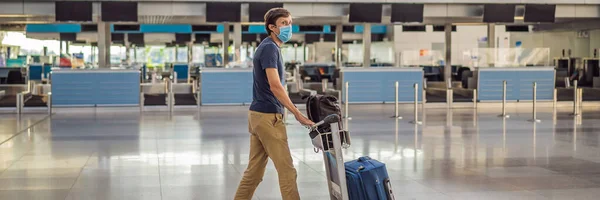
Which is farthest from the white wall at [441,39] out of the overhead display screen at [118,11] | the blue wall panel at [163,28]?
the overhead display screen at [118,11]

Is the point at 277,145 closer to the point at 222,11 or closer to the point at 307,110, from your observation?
the point at 307,110

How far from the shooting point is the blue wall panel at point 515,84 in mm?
22348

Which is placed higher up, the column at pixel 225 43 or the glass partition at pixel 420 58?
the column at pixel 225 43

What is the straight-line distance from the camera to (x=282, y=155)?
5.59 metres

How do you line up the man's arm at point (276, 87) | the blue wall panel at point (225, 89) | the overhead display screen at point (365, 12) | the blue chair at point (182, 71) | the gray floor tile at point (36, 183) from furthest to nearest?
the blue chair at point (182, 71) < the overhead display screen at point (365, 12) < the blue wall panel at point (225, 89) < the gray floor tile at point (36, 183) < the man's arm at point (276, 87)

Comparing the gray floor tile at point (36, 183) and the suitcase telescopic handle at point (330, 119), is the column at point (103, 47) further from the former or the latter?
the suitcase telescopic handle at point (330, 119)

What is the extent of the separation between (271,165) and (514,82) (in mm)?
14557

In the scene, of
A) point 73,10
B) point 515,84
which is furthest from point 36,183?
point 515,84

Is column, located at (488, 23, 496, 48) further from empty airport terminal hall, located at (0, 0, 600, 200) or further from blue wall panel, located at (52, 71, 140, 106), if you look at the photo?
blue wall panel, located at (52, 71, 140, 106)

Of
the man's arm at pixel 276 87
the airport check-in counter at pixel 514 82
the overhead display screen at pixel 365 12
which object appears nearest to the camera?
the man's arm at pixel 276 87

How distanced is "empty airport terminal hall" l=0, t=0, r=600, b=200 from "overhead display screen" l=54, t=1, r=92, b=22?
0.03 m

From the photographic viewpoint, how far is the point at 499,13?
76.8ft

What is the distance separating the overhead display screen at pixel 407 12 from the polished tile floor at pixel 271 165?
607 centimetres

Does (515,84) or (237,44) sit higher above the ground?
(237,44)
